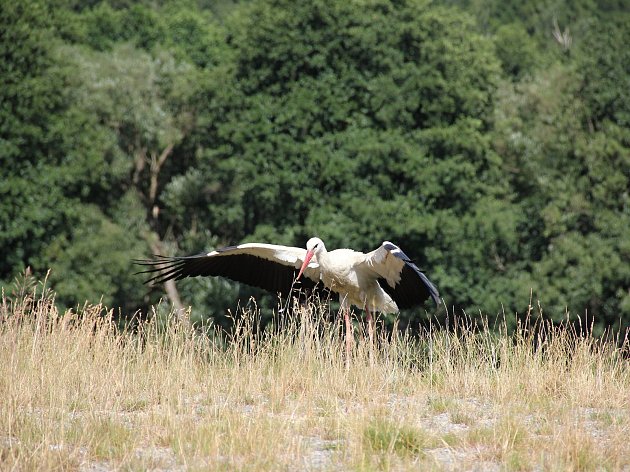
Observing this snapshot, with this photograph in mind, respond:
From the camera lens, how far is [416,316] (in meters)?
21.6

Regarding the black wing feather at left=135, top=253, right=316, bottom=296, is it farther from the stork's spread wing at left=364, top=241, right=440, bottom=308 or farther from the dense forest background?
the dense forest background

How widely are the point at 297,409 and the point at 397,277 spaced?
365cm

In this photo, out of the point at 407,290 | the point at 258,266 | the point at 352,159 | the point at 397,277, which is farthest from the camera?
the point at 352,159

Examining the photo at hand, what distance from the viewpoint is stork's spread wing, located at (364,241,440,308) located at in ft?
33.1

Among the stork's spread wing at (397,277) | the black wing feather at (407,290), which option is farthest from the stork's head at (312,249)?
the black wing feather at (407,290)

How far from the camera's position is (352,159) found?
72.5 ft

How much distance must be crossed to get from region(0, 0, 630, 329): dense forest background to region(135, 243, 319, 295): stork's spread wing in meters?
9.36

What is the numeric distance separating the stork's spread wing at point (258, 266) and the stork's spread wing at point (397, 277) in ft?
2.99

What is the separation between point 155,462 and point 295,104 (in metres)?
17.2

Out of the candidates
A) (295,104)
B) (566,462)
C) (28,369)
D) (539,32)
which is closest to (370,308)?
Result: (28,369)

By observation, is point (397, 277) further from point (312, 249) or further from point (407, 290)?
point (312, 249)

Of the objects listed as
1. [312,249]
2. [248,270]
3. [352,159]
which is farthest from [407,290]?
[352,159]

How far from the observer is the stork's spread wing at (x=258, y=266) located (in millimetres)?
11047

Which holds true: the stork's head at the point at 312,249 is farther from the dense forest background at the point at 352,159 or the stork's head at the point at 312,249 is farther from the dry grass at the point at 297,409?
the dense forest background at the point at 352,159
